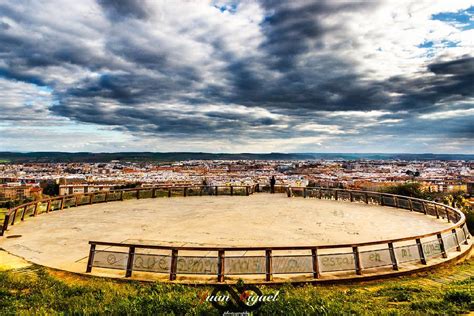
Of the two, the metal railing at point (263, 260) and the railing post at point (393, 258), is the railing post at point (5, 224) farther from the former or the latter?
the railing post at point (393, 258)

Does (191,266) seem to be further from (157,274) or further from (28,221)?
(28,221)

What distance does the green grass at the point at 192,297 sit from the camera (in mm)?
5832

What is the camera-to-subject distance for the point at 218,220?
16.1 m

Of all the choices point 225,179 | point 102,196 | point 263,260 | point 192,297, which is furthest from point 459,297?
point 225,179

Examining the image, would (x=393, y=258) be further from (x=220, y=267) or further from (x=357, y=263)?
(x=220, y=267)

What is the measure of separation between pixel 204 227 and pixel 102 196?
42.0 ft

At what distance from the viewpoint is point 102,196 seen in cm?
2419

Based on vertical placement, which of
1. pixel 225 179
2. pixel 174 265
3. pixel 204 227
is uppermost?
pixel 174 265

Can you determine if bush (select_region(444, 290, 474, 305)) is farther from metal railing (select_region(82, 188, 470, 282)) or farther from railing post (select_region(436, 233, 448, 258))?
railing post (select_region(436, 233, 448, 258))

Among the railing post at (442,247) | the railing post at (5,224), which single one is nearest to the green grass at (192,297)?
the railing post at (442,247)

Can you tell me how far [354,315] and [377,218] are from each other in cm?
1202

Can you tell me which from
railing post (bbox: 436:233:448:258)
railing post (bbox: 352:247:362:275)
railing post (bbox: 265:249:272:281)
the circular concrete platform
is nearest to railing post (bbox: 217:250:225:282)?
railing post (bbox: 265:249:272:281)

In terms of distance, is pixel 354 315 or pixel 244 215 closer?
pixel 354 315

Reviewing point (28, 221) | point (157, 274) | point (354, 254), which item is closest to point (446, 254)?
point (354, 254)
